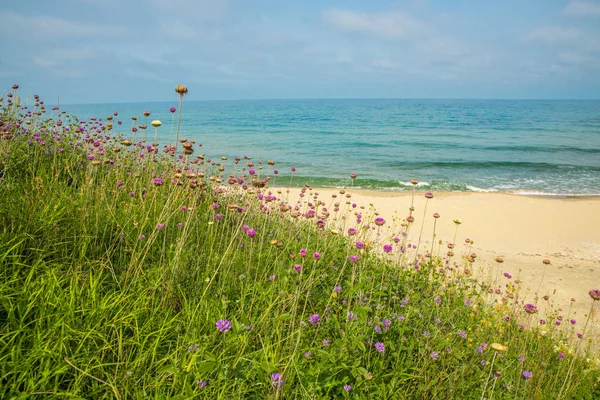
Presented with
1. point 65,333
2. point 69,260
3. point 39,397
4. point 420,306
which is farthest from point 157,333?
point 420,306

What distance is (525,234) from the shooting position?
9.41 metres

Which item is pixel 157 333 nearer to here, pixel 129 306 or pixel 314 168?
pixel 129 306

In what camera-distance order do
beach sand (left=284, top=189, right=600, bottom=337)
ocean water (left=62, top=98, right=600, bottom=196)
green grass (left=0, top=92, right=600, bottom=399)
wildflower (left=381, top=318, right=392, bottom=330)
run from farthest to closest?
ocean water (left=62, top=98, right=600, bottom=196) → beach sand (left=284, top=189, right=600, bottom=337) → wildflower (left=381, top=318, right=392, bottom=330) → green grass (left=0, top=92, right=600, bottom=399)

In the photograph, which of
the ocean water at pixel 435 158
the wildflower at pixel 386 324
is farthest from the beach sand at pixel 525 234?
the ocean water at pixel 435 158

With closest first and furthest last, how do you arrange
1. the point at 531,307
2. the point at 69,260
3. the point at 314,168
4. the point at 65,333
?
the point at 65,333, the point at 531,307, the point at 69,260, the point at 314,168

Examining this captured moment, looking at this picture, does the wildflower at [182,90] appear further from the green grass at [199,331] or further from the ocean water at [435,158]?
the ocean water at [435,158]

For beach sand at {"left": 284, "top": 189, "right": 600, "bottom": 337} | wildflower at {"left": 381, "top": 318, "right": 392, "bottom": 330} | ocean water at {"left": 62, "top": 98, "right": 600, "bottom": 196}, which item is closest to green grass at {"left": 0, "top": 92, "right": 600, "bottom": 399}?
wildflower at {"left": 381, "top": 318, "right": 392, "bottom": 330}

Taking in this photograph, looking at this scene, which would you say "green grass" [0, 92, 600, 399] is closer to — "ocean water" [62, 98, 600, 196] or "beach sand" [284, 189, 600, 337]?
"beach sand" [284, 189, 600, 337]

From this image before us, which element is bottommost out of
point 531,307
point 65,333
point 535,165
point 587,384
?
point 587,384

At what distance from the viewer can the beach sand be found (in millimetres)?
6055

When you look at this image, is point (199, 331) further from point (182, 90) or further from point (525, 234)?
point (525, 234)

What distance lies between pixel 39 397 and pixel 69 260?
1355 mm

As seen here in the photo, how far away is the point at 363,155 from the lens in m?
23.0

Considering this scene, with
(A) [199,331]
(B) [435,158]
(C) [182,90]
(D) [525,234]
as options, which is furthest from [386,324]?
(B) [435,158]
